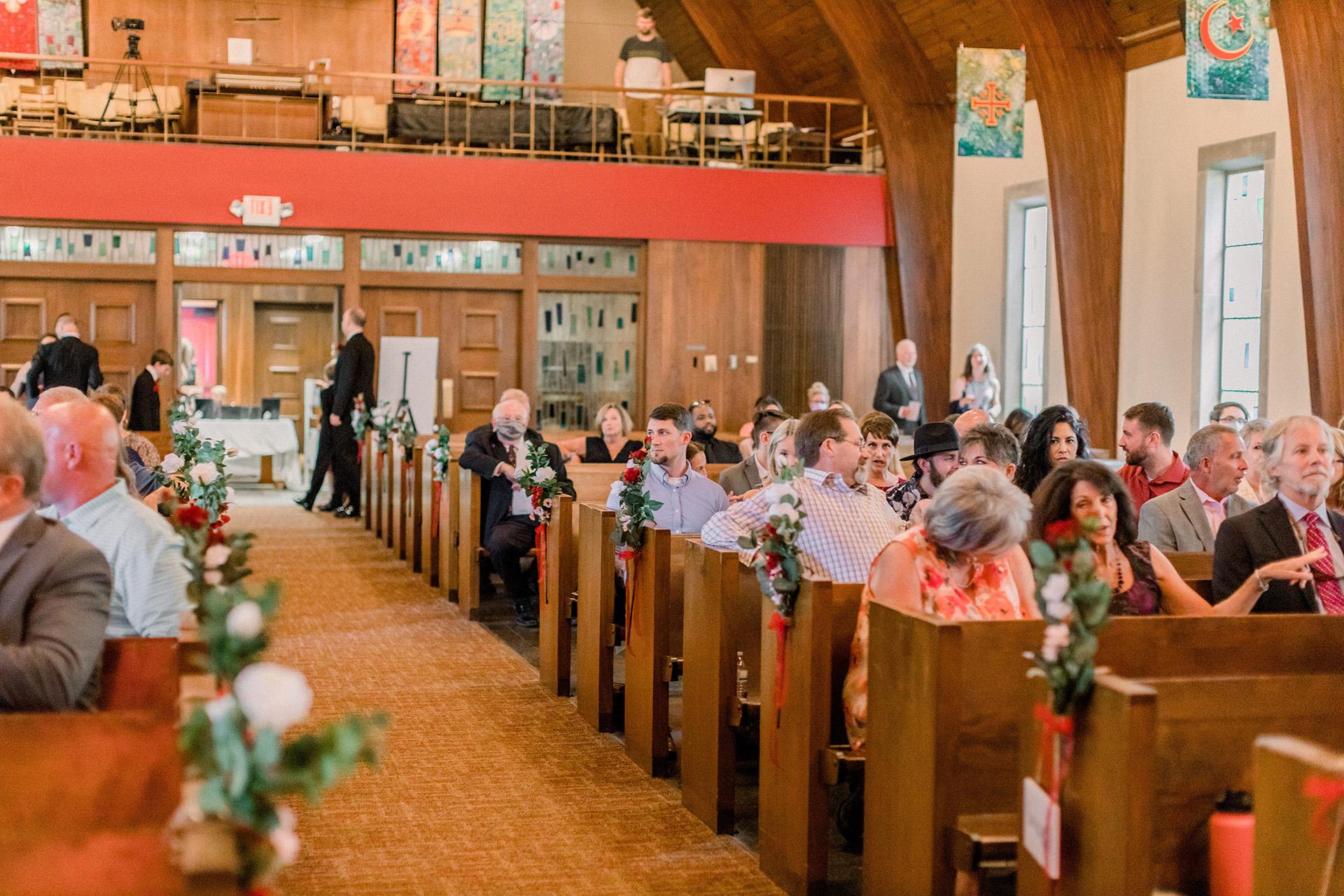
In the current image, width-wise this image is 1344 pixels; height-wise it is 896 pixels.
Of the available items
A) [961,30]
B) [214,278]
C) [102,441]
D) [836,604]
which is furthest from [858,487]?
[214,278]

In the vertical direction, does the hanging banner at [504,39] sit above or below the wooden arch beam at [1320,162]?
above

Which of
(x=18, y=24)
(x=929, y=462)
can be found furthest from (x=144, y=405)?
(x=929, y=462)

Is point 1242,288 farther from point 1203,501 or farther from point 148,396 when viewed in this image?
point 148,396

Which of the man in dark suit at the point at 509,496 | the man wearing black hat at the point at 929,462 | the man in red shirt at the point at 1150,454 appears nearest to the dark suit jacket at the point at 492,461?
the man in dark suit at the point at 509,496

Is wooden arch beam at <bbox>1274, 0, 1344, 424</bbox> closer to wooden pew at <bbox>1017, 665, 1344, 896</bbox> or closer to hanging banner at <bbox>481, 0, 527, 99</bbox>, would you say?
wooden pew at <bbox>1017, 665, 1344, 896</bbox>

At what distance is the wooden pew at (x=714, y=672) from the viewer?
4.45m

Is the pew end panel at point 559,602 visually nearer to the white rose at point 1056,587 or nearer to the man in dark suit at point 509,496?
the man in dark suit at point 509,496

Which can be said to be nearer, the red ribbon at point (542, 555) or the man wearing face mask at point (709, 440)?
the red ribbon at point (542, 555)

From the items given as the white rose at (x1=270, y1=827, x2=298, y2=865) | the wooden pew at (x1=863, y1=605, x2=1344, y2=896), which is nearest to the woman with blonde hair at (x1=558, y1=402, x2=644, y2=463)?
the wooden pew at (x1=863, y1=605, x2=1344, y2=896)

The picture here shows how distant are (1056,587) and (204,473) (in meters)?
3.66

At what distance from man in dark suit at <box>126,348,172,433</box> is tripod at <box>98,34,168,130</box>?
2.32m

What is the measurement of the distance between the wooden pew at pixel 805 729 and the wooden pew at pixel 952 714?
0.87ft

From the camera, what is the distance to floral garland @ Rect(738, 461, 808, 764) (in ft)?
12.7

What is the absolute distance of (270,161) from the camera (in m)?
14.0
